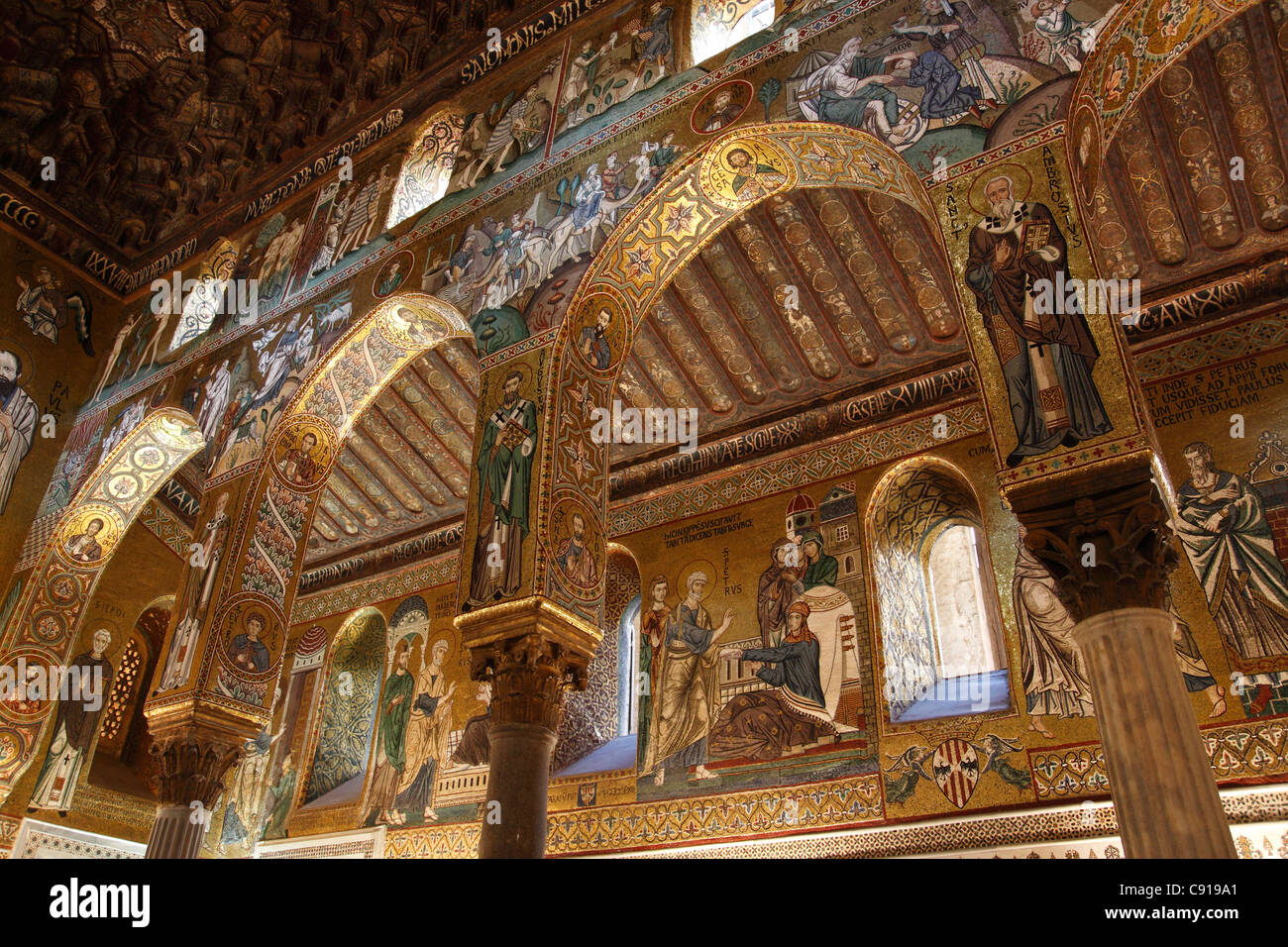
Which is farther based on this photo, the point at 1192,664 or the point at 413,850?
the point at 413,850

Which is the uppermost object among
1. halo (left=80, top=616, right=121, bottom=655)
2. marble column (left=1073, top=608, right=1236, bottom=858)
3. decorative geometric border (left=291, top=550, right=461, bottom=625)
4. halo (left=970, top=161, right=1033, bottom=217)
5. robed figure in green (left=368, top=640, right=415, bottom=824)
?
decorative geometric border (left=291, top=550, right=461, bottom=625)

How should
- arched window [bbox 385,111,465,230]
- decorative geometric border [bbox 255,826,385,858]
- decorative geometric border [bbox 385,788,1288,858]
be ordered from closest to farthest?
decorative geometric border [bbox 385,788,1288,858] → arched window [bbox 385,111,465,230] → decorative geometric border [bbox 255,826,385,858]

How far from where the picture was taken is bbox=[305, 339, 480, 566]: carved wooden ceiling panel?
35.5 ft

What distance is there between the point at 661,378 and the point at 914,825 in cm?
493

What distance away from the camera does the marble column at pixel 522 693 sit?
505 cm

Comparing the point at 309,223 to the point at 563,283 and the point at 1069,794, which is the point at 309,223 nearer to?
the point at 563,283

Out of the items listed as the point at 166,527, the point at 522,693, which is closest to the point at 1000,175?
the point at 522,693

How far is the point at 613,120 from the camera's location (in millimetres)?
7391

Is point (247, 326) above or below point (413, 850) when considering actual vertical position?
above

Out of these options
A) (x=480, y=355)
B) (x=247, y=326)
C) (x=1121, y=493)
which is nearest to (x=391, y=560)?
(x=247, y=326)

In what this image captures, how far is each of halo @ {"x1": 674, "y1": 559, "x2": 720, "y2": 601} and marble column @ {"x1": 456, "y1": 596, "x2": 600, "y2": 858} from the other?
3.19 metres

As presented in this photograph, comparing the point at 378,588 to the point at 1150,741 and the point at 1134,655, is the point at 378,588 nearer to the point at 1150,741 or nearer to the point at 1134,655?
the point at 1134,655

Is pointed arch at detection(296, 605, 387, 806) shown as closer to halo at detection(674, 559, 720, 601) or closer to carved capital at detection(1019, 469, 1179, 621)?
halo at detection(674, 559, 720, 601)

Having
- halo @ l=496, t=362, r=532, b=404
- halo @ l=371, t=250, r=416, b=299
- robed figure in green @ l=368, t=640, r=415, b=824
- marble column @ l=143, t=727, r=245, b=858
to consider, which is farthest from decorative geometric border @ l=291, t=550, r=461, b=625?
halo @ l=496, t=362, r=532, b=404
